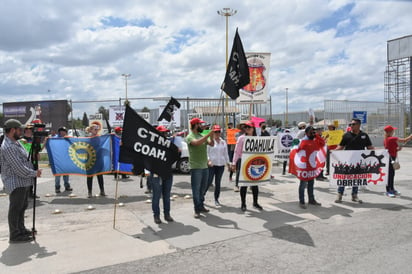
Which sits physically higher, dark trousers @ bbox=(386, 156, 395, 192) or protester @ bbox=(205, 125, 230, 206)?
protester @ bbox=(205, 125, 230, 206)

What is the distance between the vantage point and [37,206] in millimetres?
7445

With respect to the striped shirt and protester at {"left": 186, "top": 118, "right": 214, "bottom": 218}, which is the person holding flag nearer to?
protester at {"left": 186, "top": 118, "right": 214, "bottom": 218}

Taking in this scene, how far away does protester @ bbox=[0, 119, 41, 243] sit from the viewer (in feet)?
16.1

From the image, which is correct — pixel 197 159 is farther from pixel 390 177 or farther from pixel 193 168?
pixel 390 177

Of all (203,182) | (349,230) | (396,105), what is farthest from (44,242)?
(396,105)

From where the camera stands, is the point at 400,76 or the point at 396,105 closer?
the point at 396,105

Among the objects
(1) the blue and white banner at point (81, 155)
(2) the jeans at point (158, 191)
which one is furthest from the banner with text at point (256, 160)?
(1) the blue and white banner at point (81, 155)

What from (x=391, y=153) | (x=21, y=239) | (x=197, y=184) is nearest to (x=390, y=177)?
(x=391, y=153)

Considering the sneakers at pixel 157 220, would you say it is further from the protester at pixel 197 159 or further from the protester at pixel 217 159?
the protester at pixel 217 159

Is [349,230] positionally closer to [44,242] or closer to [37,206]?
[44,242]

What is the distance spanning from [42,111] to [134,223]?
15.3 metres

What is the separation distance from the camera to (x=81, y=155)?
8.48 m

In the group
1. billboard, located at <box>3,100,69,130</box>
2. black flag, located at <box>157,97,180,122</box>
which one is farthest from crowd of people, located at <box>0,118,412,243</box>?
billboard, located at <box>3,100,69,130</box>

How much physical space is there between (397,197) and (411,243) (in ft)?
12.0
